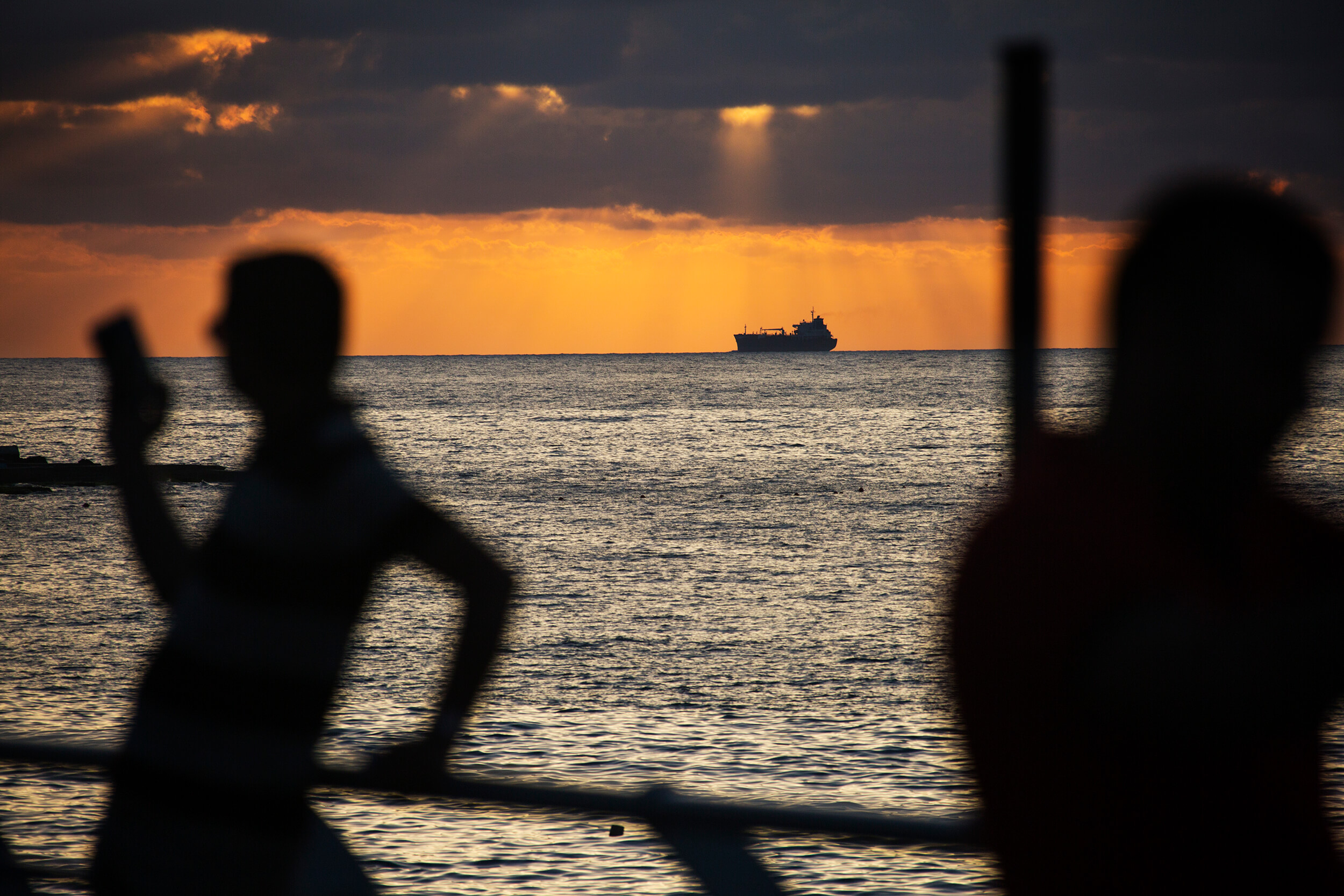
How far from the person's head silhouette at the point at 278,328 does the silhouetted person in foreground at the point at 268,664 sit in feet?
0.23

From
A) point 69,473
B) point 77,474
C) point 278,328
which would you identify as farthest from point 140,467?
point 77,474

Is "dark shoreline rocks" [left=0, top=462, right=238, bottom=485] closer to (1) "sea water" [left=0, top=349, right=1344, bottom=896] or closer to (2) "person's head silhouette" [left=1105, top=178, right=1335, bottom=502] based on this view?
(1) "sea water" [left=0, top=349, right=1344, bottom=896]

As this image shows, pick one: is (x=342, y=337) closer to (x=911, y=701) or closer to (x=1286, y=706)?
(x=1286, y=706)

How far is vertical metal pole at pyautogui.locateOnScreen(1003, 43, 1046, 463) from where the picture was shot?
57.1 inches

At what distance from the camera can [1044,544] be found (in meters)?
1.14

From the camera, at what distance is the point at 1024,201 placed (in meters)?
1.49

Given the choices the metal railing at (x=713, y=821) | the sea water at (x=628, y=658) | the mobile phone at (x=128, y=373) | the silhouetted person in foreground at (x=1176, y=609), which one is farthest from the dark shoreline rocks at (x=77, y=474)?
the silhouetted person in foreground at (x=1176, y=609)

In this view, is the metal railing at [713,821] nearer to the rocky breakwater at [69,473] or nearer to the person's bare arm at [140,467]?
the person's bare arm at [140,467]

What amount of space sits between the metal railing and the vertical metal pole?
0.51 m

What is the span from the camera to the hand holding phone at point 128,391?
2238 mm

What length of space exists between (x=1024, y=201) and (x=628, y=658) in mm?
15775

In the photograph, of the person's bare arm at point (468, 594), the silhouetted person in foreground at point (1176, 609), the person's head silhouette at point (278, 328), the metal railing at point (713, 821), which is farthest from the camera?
the person's head silhouette at point (278, 328)

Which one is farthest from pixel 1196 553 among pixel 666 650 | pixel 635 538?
pixel 635 538

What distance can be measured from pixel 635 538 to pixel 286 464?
92.7 feet
